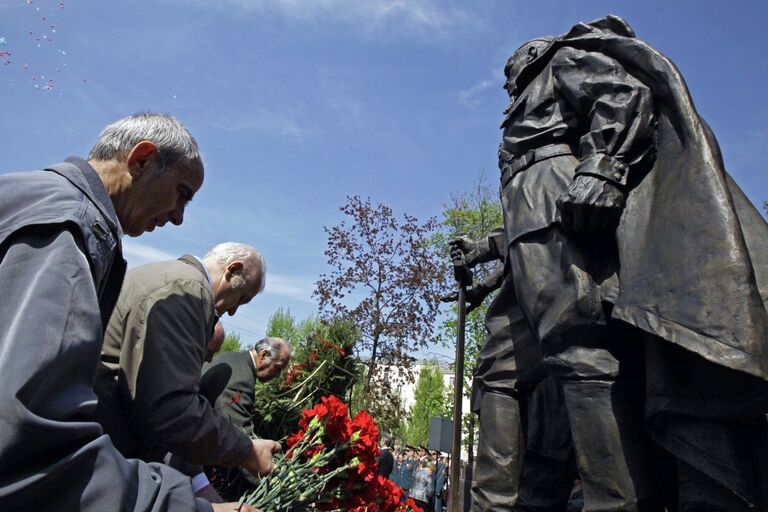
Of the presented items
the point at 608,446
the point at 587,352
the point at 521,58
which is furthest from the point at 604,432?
the point at 521,58

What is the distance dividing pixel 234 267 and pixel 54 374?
7.16 ft

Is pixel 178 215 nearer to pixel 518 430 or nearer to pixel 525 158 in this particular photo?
pixel 525 158

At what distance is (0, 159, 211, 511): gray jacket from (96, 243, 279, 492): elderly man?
98cm

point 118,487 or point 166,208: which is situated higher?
point 166,208

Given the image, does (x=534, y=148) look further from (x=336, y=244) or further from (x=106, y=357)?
(x=336, y=244)

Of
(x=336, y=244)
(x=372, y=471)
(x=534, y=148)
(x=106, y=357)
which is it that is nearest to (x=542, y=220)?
(x=534, y=148)

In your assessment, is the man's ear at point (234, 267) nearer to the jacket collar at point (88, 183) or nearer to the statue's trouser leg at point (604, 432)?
the jacket collar at point (88, 183)

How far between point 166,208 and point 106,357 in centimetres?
71

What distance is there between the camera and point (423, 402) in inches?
1694

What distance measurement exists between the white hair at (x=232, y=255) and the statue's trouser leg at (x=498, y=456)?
164cm

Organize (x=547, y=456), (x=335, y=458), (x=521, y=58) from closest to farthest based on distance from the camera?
(x=335, y=458)
(x=547, y=456)
(x=521, y=58)

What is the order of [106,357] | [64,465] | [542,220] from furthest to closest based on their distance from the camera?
[542,220]
[106,357]
[64,465]

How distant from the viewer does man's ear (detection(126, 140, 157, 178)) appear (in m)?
1.97

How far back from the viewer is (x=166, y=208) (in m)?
2.12
